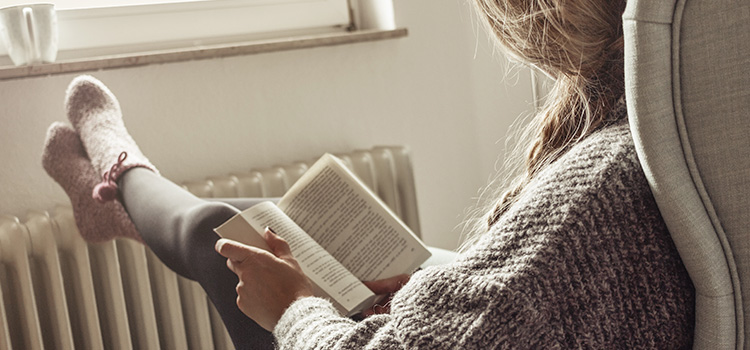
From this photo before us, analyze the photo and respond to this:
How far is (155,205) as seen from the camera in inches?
43.6

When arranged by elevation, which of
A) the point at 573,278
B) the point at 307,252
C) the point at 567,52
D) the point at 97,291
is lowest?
the point at 97,291

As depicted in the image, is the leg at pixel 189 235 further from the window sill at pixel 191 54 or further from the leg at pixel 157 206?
the window sill at pixel 191 54

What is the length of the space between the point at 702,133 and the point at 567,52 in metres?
0.16

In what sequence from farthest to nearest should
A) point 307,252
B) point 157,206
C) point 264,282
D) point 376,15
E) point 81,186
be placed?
point 376,15, point 81,186, point 157,206, point 307,252, point 264,282

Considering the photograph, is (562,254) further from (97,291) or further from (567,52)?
(97,291)

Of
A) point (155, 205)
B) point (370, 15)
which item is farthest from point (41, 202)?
point (370, 15)

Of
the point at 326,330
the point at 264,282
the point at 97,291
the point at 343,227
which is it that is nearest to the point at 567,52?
the point at 326,330

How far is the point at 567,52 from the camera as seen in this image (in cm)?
61

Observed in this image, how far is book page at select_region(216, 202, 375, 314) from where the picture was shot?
3.09 ft

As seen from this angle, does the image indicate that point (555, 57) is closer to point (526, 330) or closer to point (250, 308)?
point (526, 330)

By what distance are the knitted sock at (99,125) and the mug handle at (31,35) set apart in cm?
8

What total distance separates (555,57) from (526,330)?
0.25m

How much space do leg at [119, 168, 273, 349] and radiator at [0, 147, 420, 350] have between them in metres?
0.19

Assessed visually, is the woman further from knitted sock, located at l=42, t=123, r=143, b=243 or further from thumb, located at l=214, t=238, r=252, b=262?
knitted sock, located at l=42, t=123, r=143, b=243
